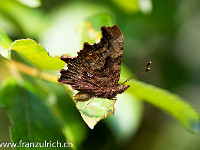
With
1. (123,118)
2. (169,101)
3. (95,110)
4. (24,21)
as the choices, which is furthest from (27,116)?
(24,21)

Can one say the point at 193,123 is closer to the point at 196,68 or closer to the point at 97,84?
the point at 97,84

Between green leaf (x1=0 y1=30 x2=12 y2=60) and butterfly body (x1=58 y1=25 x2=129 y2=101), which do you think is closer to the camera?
green leaf (x1=0 y1=30 x2=12 y2=60)

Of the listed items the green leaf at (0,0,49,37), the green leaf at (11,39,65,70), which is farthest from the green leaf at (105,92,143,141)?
the green leaf at (0,0,49,37)

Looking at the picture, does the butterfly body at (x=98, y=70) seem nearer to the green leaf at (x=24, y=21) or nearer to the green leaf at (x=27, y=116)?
the green leaf at (x=27, y=116)

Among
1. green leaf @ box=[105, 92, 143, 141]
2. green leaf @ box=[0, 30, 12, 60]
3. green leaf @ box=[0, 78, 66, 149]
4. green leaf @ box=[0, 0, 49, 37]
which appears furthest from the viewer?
Answer: green leaf @ box=[0, 0, 49, 37]

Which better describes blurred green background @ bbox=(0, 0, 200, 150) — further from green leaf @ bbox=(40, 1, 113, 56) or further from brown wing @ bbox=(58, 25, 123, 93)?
brown wing @ bbox=(58, 25, 123, 93)

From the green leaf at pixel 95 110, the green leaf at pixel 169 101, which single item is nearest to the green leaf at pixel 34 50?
the green leaf at pixel 95 110

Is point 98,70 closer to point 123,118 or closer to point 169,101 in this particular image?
point 169,101
